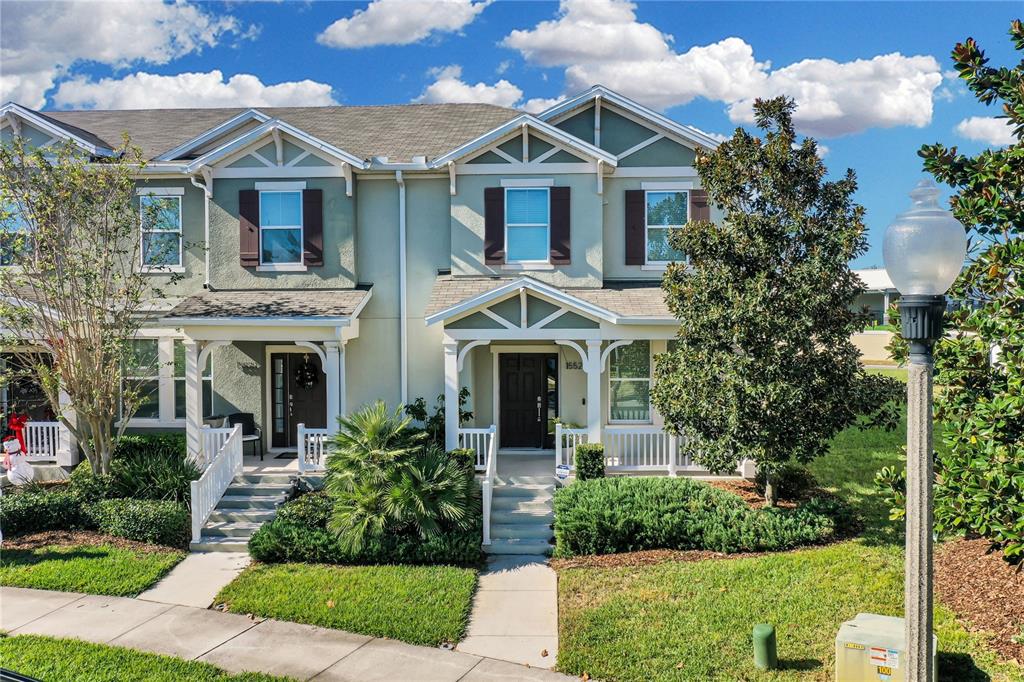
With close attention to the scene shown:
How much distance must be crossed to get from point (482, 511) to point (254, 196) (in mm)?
8404

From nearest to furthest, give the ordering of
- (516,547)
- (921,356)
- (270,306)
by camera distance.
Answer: (921,356), (516,547), (270,306)

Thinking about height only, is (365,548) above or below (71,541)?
above

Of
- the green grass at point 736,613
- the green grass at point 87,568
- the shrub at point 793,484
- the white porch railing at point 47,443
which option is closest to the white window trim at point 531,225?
the shrub at point 793,484

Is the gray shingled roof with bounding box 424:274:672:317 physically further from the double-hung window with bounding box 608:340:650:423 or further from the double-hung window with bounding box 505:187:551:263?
the double-hung window with bounding box 608:340:650:423

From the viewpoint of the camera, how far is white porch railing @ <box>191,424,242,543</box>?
12422mm

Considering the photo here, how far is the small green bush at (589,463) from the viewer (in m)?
13.6

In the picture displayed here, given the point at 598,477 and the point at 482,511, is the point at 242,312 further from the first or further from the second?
the point at 598,477

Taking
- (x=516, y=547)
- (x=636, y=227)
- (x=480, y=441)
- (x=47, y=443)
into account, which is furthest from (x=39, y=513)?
(x=636, y=227)

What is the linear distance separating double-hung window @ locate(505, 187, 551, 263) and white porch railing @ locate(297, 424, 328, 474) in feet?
17.3

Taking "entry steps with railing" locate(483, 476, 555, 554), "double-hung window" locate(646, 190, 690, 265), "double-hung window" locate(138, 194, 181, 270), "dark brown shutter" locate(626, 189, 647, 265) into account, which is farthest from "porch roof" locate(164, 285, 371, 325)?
"double-hung window" locate(646, 190, 690, 265)

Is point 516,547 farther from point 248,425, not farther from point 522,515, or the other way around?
point 248,425

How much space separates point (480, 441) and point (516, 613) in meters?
6.07

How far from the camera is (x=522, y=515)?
12961 millimetres

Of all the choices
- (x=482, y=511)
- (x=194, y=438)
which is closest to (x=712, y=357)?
(x=482, y=511)
